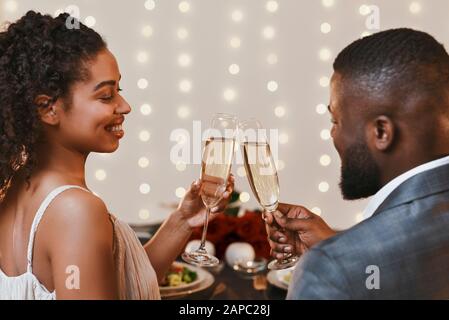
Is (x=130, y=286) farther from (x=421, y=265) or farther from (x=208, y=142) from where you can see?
(x=421, y=265)

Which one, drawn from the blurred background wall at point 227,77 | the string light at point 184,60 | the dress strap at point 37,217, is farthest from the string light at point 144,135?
the dress strap at point 37,217

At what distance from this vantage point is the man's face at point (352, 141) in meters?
1.22

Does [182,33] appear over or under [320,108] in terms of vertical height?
over

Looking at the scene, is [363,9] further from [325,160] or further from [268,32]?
[325,160]

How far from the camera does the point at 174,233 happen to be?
5.79 feet

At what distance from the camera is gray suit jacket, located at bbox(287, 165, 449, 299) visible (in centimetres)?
101

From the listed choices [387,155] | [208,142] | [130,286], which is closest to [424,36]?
[387,155]

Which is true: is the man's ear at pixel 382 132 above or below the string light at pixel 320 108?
below

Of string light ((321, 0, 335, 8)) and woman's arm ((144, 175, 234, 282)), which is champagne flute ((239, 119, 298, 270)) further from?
string light ((321, 0, 335, 8))

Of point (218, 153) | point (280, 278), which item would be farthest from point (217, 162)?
point (280, 278)

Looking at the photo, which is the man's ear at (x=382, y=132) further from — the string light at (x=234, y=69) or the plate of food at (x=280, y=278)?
the string light at (x=234, y=69)

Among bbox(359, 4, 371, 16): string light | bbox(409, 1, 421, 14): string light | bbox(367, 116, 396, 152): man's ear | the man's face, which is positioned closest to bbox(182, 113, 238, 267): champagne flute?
the man's face

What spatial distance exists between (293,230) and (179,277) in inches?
21.2

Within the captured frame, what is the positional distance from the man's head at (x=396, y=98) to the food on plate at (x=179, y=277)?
3.12ft
